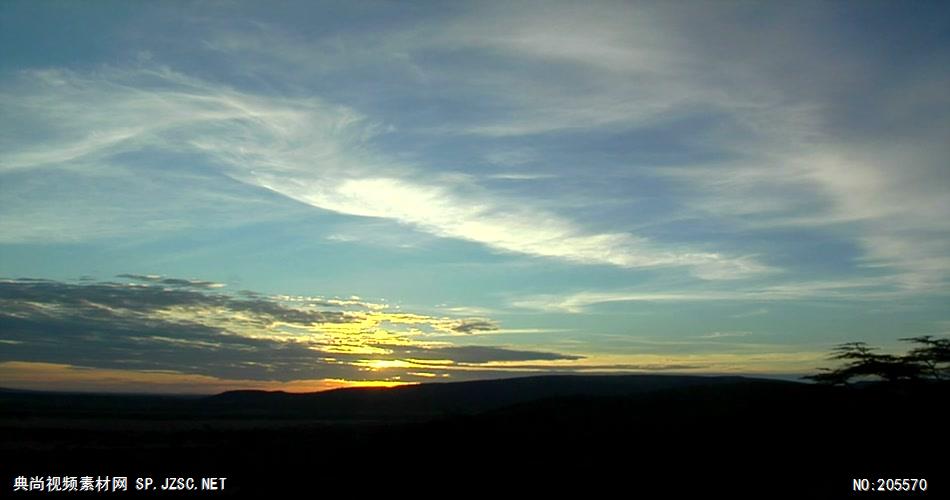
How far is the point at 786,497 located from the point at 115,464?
32026 millimetres

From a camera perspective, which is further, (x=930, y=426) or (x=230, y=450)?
(x=230, y=450)

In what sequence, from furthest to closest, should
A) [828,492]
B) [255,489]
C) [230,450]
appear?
1. [230,450]
2. [255,489]
3. [828,492]

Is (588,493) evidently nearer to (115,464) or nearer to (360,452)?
(360,452)

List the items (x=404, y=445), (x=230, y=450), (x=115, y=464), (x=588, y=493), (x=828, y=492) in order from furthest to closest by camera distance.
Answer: (x=230, y=450), (x=115, y=464), (x=404, y=445), (x=588, y=493), (x=828, y=492)

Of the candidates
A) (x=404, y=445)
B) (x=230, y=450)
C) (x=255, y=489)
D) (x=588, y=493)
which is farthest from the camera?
(x=230, y=450)

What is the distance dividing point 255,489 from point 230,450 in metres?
19.5

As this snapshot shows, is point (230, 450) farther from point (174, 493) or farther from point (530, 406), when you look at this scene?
point (174, 493)

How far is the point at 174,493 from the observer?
25.7 m

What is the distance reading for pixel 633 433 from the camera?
35.1 meters

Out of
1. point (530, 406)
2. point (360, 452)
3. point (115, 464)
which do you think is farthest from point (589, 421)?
point (115, 464)

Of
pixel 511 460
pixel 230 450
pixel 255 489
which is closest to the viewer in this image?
pixel 255 489

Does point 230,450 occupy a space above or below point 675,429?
below

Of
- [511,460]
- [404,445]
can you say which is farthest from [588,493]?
[404,445]

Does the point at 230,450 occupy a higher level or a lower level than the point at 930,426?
lower
